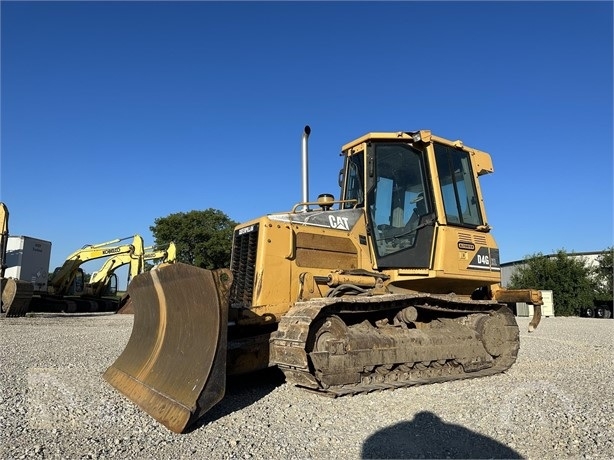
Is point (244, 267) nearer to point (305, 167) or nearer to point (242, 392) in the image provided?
point (242, 392)

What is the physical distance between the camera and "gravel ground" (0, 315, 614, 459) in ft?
12.4

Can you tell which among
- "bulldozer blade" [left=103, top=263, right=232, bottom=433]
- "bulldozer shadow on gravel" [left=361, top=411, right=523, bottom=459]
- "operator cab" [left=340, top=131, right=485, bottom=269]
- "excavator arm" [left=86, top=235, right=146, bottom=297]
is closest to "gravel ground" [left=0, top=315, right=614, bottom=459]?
"bulldozer shadow on gravel" [left=361, top=411, right=523, bottom=459]

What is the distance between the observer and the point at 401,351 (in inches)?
238

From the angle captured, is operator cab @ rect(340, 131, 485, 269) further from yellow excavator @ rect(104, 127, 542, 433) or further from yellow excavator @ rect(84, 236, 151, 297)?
yellow excavator @ rect(84, 236, 151, 297)

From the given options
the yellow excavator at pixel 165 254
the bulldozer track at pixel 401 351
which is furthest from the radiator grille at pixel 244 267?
the yellow excavator at pixel 165 254

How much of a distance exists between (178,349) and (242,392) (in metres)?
1.07

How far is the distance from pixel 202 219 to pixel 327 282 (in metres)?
33.8

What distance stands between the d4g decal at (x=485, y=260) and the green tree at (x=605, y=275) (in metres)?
33.1

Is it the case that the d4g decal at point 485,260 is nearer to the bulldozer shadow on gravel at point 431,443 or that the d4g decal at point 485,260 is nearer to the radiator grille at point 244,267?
the radiator grille at point 244,267

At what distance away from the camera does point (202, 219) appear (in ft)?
128

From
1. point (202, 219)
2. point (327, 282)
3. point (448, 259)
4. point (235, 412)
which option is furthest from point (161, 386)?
point (202, 219)

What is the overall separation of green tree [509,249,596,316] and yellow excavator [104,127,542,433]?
30.4 m

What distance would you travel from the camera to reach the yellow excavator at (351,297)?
498 centimetres

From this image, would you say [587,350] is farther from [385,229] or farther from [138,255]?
[138,255]
